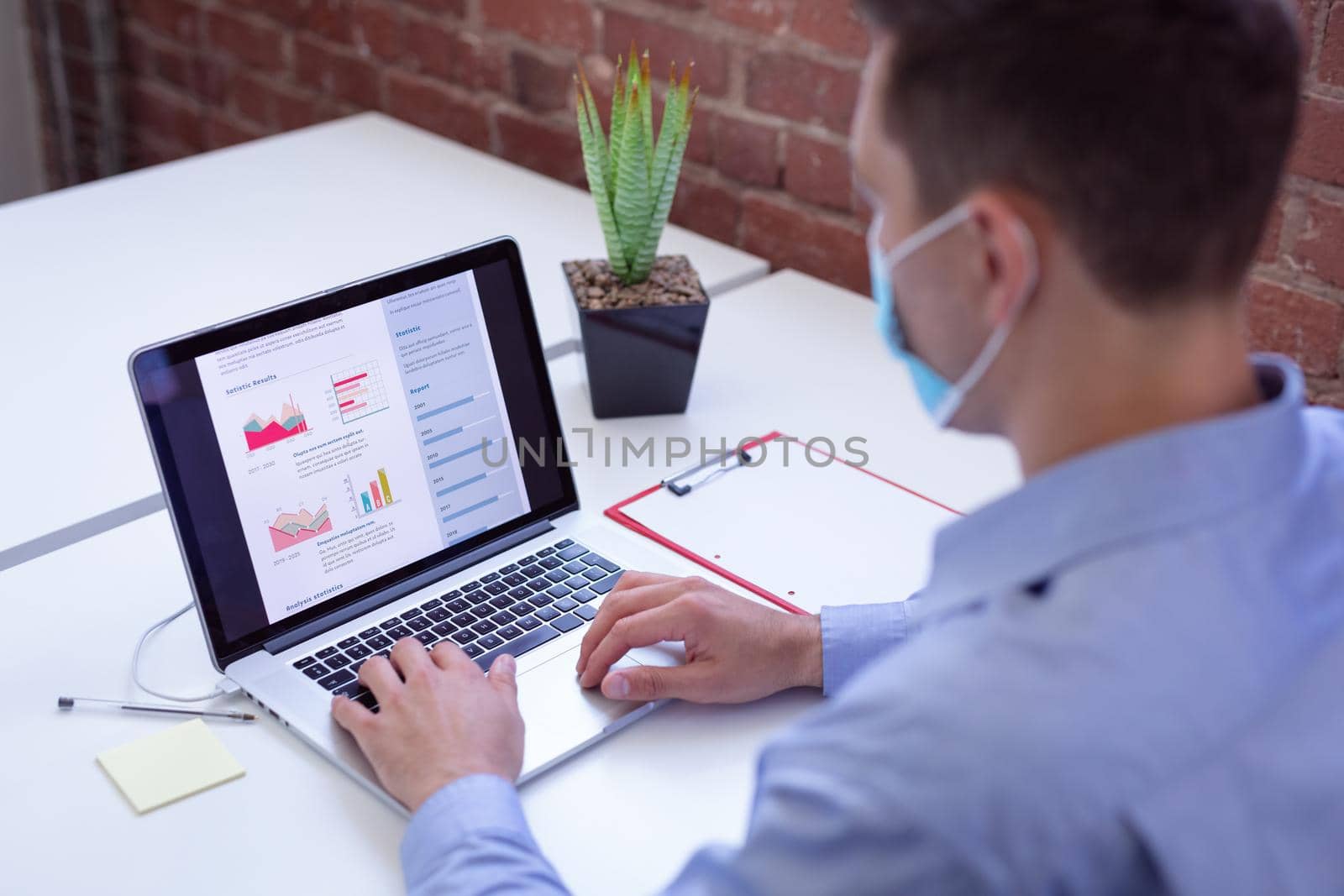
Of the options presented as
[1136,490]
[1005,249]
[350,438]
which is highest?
[1005,249]

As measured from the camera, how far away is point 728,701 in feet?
3.17

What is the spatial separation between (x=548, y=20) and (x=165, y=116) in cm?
132

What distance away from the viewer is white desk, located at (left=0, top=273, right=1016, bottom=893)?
83 cm

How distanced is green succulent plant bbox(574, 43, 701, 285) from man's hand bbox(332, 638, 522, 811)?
53 centimetres

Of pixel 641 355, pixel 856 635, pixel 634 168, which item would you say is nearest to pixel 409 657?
pixel 856 635

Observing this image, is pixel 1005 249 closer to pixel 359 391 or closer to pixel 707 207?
pixel 359 391

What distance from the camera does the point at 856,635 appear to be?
985 millimetres

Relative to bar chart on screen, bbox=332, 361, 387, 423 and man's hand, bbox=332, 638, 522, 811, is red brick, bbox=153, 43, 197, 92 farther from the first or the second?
man's hand, bbox=332, 638, 522, 811

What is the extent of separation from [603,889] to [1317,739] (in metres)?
0.42

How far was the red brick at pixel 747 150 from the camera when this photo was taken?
1.79 meters

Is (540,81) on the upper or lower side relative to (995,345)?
lower

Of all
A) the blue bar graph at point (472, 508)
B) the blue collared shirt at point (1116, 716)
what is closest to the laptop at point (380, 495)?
the blue bar graph at point (472, 508)

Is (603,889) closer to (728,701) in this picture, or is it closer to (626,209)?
(728,701)

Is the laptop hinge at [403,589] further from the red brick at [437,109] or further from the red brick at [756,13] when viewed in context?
the red brick at [437,109]
